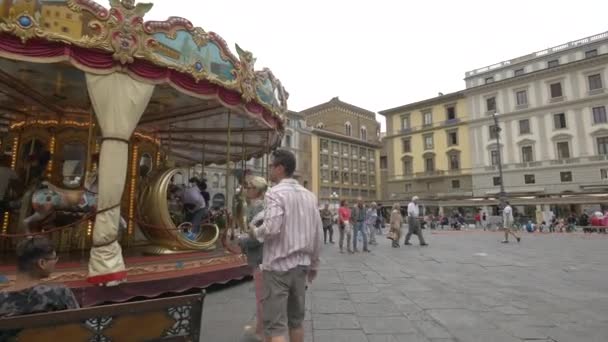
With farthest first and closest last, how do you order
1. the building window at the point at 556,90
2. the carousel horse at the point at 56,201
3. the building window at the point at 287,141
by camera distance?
1. the building window at the point at 287,141
2. the building window at the point at 556,90
3. the carousel horse at the point at 56,201

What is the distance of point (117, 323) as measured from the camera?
1.93 meters

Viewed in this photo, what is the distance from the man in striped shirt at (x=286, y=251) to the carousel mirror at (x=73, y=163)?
6.23 metres

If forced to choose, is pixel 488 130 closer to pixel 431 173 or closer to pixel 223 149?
pixel 431 173

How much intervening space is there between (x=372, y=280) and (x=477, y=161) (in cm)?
3865

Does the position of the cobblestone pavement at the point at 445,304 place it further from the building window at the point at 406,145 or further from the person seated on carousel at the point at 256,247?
the building window at the point at 406,145

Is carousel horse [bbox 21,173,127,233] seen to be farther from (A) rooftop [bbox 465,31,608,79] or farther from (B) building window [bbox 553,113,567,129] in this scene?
(A) rooftop [bbox 465,31,608,79]

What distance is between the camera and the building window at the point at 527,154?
3622 centimetres

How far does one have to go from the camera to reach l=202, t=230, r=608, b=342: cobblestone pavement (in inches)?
139

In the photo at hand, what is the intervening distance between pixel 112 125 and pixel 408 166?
45861 mm

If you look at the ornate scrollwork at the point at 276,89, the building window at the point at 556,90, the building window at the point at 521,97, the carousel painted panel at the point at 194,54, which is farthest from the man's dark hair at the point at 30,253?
the building window at the point at 521,97

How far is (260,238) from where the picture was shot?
8.22 ft

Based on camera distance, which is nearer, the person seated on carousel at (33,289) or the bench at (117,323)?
the bench at (117,323)

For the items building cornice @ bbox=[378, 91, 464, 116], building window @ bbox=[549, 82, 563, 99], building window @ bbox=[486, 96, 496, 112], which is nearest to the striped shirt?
building window @ bbox=[549, 82, 563, 99]

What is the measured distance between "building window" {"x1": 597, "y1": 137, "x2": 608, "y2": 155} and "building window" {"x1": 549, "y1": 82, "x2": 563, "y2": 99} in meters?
5.75
